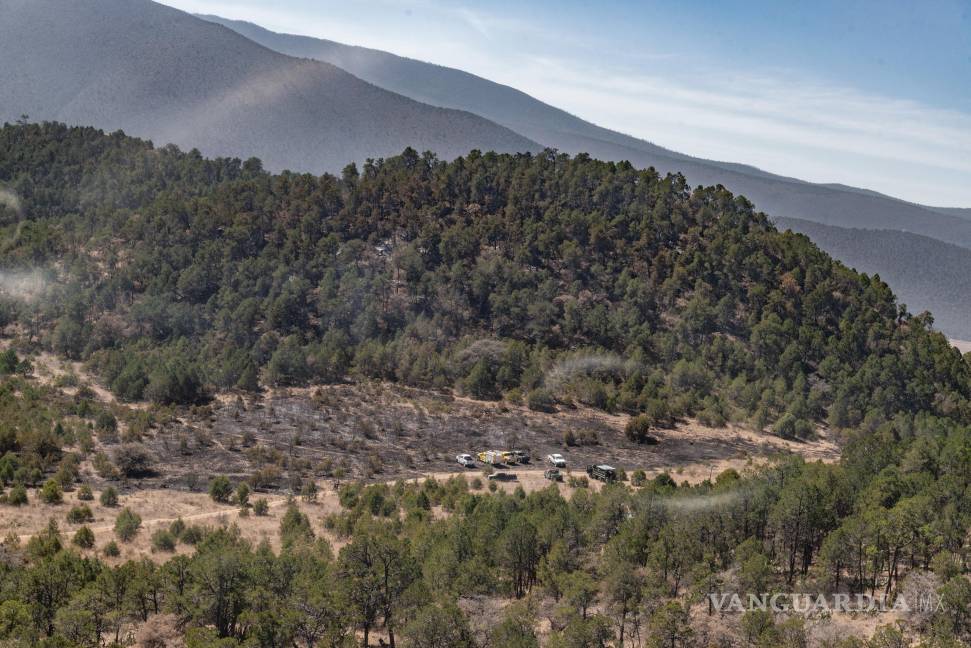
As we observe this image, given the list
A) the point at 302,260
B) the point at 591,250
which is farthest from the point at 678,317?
the point at 302,260

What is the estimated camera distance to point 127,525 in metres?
26.5

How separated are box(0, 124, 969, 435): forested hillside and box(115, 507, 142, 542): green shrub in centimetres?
2036

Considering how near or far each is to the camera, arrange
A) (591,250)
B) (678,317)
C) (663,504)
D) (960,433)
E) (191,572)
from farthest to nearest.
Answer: (591,250), (678,317), (960,433), (663,504), (191,572)

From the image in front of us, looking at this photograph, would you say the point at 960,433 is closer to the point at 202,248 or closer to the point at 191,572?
the point at 191,572

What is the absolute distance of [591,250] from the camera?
66688 millimetres

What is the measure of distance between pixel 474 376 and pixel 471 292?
39.0 ft

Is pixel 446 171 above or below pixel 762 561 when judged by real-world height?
above

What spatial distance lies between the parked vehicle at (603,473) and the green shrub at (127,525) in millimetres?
19450

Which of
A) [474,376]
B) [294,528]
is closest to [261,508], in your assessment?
[294,528]

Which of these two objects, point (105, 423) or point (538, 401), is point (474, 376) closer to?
point (538, 401)

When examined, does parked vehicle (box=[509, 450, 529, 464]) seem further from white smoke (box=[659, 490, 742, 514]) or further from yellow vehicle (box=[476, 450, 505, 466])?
white smoke (box=[659, 490, 742, 514])

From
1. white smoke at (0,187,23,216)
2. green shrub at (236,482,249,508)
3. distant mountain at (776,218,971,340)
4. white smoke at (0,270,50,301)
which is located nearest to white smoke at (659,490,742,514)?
green shrub at (236,482,249,508)

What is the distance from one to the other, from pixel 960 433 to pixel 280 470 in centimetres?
3041

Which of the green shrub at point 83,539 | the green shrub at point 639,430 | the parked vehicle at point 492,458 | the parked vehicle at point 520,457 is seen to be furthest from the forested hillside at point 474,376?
the parked vehicle at point 520,457
